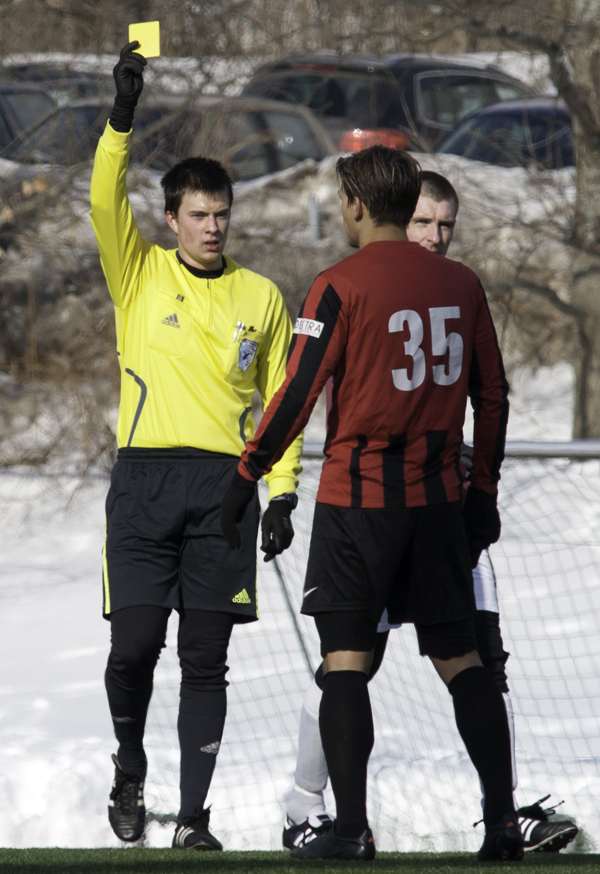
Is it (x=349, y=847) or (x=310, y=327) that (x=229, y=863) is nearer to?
(x=349, y=847)

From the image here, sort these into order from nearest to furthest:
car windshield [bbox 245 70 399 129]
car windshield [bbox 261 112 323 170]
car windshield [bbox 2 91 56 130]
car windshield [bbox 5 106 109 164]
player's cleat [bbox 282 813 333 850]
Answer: player's cleat [bbox 282 813 333 850]
car windshield [bbox 5 106 109 164]
car windshield [bbox 2 91 56 130]
car windshield [bbox 261 112 323 170]
car windshield [bbox 245 70 399 129]

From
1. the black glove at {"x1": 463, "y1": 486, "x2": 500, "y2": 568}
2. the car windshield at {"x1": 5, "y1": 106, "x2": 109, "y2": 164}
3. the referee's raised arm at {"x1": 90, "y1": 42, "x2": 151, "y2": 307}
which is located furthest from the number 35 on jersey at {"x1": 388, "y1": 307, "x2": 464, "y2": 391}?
the car windshield at {"x1": 5, "y1": 106, "x2": 109, "y2": 164}

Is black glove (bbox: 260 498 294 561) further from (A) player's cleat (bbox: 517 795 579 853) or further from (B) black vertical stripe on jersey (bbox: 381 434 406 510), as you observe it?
(A) player's cleat (bbox: 517 795 579 853)

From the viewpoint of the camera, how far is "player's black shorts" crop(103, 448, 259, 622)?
10.6ft

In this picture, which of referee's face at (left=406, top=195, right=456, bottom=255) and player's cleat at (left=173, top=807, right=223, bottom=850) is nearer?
player's cleat at (left=173, top=807, right=223, bottom=850)

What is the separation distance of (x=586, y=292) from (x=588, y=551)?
316 centimetres

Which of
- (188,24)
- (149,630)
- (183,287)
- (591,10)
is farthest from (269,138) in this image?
(149,630)

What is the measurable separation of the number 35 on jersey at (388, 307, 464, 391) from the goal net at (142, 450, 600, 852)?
177cm

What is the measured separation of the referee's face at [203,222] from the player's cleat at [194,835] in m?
1.77

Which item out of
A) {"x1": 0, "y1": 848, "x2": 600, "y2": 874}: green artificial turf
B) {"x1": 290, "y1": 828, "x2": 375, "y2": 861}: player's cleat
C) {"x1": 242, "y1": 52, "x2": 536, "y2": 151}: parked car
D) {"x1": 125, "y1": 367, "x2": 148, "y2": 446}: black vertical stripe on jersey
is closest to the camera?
{"x1": 290, "y1": 828, "x2": 375, "y2": 861}: player's cleat

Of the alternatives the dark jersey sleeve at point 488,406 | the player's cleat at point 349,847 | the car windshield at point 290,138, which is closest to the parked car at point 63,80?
the car windshield at point 290,138

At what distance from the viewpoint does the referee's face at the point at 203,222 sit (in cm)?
336

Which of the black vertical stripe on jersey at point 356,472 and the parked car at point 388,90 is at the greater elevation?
the parked car at point 388,90

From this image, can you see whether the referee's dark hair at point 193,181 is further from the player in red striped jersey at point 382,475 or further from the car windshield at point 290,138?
the car windshield at point 290,138
